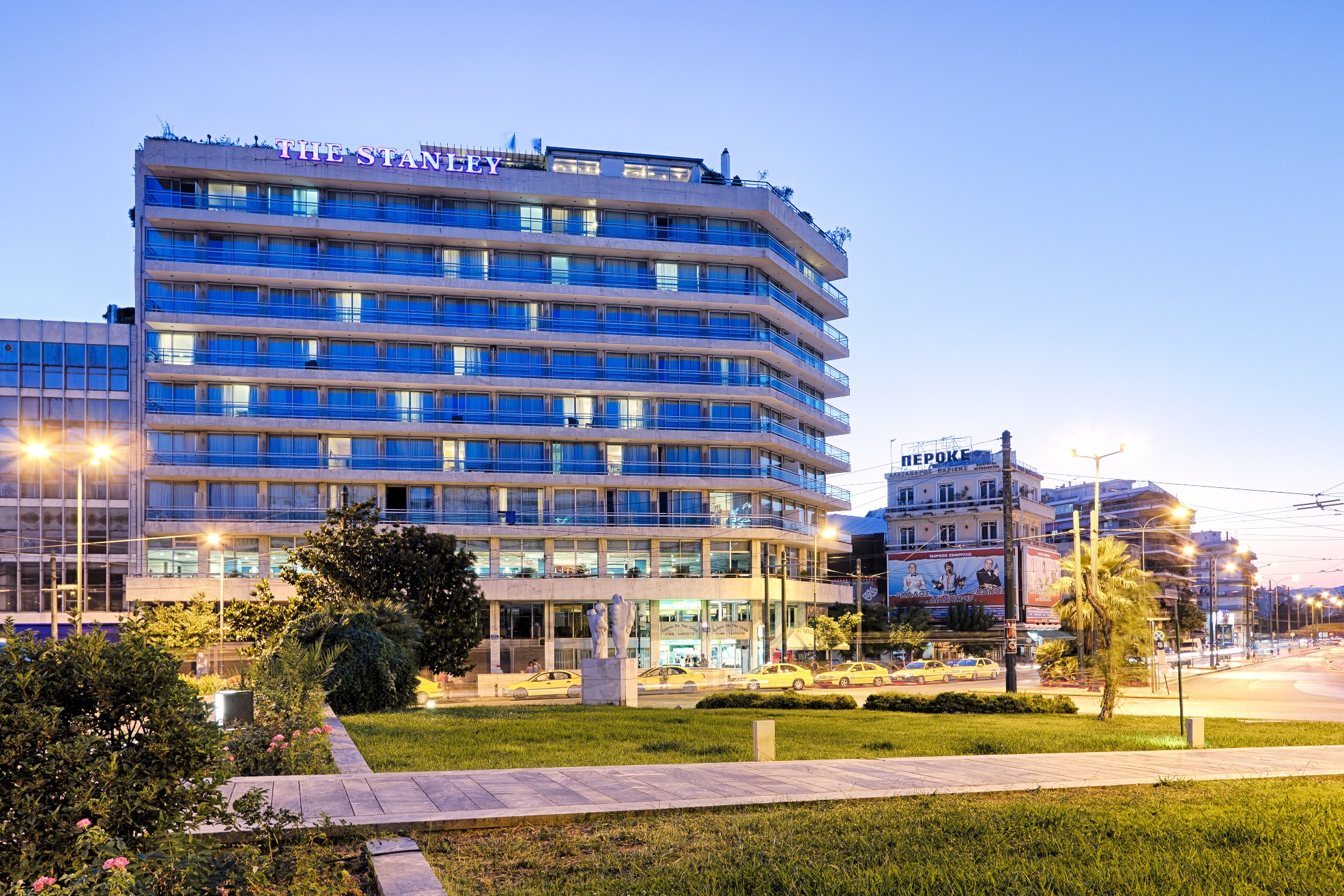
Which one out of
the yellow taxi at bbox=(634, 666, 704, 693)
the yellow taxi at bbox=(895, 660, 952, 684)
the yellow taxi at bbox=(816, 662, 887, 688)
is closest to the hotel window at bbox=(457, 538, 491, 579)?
the yellow taxi at bbox=(634, 666, 704, 693)

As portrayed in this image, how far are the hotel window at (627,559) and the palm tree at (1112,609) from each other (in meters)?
26.9

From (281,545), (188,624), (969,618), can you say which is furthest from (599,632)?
(969,618)

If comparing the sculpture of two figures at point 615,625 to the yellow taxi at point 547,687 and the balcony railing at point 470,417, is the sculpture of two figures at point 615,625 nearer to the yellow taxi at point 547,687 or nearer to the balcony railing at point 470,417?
the yellow taxi at point 547,687

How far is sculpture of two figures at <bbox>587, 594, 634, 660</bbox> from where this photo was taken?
31.9 metres

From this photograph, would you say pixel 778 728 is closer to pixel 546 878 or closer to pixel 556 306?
pixel 546 878

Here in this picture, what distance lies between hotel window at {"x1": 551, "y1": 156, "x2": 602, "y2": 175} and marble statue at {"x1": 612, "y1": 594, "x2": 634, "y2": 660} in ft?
139

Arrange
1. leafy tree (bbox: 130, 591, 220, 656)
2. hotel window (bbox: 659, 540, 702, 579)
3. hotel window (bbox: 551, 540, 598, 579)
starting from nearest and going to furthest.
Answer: leafy tree (bbox: 130, 591, 220, 656)
hotel window (bbox: 551, 540, 598, 579)
hotel window (bbox: 659, 540, 702, 579)

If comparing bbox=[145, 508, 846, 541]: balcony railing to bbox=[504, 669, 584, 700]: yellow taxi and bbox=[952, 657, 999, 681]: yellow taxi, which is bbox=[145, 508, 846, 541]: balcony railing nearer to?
bbox=[952, 657, 999, 681]: yellow taxi

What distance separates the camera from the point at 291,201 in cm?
6322

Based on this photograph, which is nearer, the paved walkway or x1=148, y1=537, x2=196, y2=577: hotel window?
the paved walkway

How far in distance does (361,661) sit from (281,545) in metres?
40.2

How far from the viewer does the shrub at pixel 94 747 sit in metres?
5.98

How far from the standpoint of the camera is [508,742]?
17266 mm

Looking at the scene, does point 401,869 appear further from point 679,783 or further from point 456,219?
point 456,219
